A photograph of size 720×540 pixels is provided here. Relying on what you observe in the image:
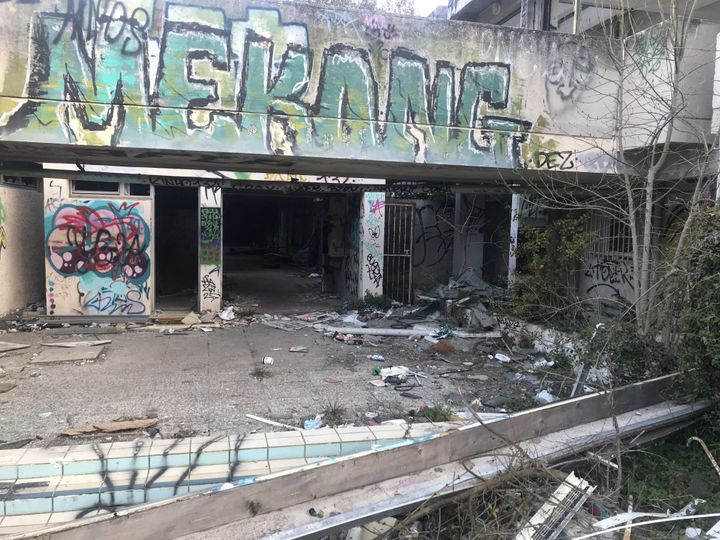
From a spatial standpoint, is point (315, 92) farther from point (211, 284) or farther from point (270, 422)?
point (211, 284)

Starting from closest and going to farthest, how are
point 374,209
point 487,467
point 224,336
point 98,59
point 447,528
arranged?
point 447,528 → point 487,467 → point 98,59 → point 224,336 → point 374,209

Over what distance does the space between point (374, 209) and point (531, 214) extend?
12.5 feet

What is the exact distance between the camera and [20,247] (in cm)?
1118

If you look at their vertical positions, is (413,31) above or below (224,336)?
above

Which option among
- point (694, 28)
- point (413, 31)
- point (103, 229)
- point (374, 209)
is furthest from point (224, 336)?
point (694, 28)

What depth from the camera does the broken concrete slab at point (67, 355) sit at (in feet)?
25.9

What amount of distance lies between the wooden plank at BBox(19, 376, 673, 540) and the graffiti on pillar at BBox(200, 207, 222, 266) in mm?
8993

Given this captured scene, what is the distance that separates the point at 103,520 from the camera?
296cm

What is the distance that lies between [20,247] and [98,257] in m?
1.84

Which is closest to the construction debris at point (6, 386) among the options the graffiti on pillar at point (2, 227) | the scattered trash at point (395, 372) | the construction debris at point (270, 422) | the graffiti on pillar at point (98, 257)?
the construction debris at point (270, 422)

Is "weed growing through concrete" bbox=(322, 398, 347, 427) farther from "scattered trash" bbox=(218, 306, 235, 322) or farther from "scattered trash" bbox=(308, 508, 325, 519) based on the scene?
"scattered trash" bbox=(218, 306, 235, 322)

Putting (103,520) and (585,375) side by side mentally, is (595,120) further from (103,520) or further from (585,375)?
(103,520)

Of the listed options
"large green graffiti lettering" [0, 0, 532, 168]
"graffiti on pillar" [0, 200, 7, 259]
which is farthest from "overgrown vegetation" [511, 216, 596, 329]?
"graffiti on pillar" [0, 200, 7, 259]

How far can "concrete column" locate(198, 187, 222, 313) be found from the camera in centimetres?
1187
